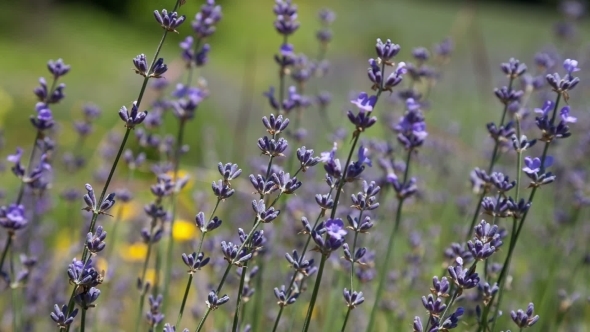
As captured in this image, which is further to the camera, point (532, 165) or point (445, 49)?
point (445, 49)

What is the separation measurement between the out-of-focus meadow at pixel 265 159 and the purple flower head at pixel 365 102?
2.00ft

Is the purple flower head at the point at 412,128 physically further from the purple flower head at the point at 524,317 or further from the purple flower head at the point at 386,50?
the purple flower head at the point at 524,317

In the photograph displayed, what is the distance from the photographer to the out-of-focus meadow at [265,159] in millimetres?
2439

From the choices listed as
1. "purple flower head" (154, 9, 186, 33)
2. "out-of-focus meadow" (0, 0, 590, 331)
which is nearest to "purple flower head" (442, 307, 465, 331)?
"out-of-focus meadow" (0, 0, 590, 331)

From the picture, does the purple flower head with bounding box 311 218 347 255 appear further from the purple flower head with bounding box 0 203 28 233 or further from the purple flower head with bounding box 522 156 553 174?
the purple flower head with bounding box 0 203 28 233

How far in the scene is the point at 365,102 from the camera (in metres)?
1.23

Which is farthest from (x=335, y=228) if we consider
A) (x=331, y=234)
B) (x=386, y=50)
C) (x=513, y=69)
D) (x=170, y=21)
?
(x=513, y=69)

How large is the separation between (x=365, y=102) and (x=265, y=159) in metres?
2.27

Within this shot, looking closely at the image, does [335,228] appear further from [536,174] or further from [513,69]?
[513,69]

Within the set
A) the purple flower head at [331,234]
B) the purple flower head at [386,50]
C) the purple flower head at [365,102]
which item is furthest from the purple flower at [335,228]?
the purple flower head at [386,50]

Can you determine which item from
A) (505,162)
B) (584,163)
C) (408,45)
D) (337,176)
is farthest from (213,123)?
(408,45)

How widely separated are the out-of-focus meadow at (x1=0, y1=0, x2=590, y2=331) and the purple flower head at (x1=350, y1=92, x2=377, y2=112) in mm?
609

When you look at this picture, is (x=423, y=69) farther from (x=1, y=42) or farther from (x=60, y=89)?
(x=1, y=42)

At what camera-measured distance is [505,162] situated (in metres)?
3.87
